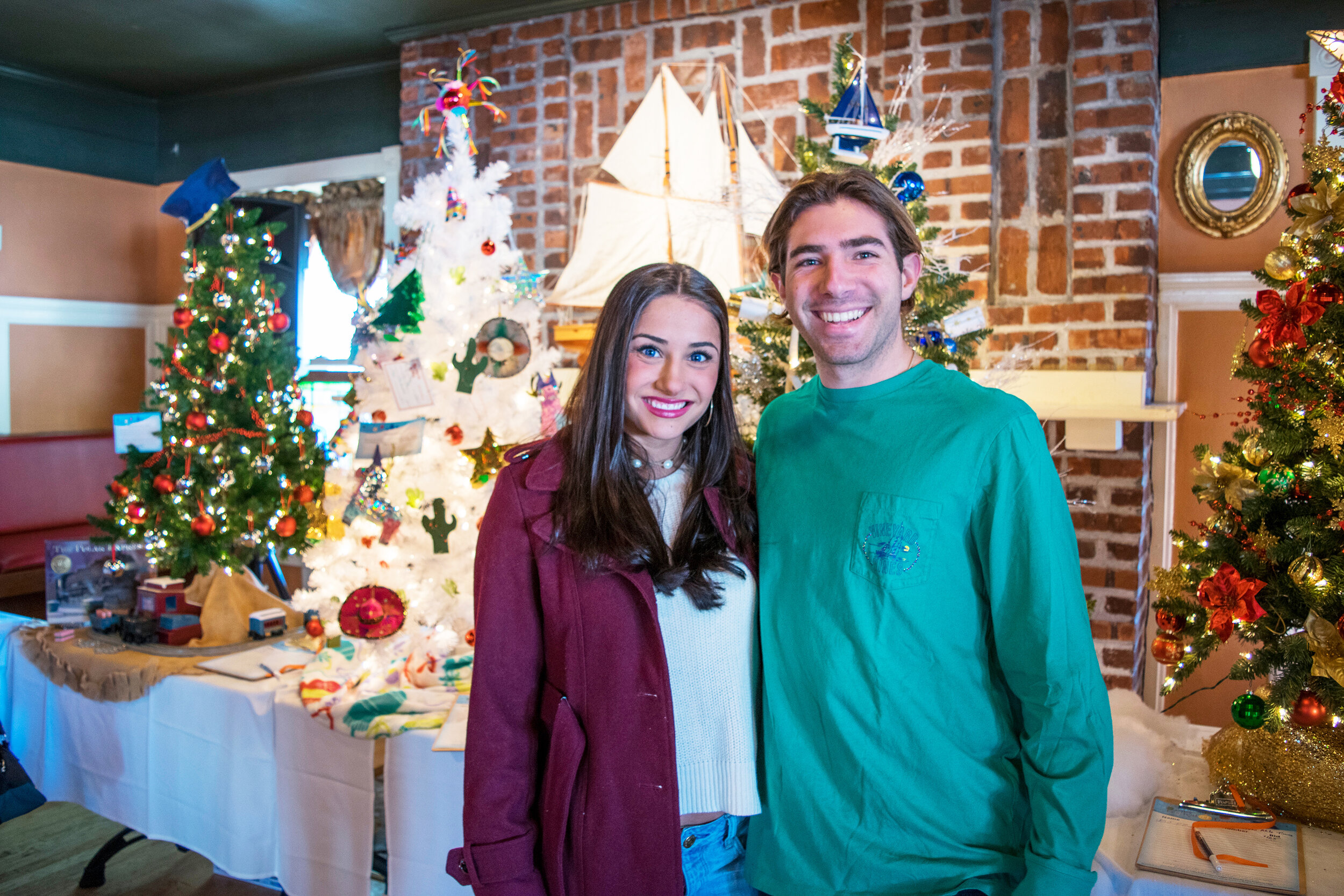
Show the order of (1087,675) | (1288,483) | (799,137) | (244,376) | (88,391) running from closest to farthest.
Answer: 1. (1087,675)
2. (1288,483)
3. (799,137)
4. (244,376)
5. (88,391)

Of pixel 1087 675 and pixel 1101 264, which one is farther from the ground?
pixel 1101 264

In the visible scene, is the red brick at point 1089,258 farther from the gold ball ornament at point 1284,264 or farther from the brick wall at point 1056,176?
the gold ball ornament at point 1284,264

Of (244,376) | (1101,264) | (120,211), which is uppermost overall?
(120,211)

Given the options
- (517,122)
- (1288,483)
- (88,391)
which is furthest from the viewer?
(88,391)

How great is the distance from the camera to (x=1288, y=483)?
5.36ft

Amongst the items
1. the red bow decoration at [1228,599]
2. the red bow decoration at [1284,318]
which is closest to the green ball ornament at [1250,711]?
the red bow decoration at [1228,599]

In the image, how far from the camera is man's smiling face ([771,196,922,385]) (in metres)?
1.24

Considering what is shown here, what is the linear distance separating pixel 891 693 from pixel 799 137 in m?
1.63

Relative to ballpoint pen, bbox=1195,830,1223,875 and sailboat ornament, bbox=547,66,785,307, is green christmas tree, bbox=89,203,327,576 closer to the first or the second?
sailboat ornament, bbox=547,66,785,307

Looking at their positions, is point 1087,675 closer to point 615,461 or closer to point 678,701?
point 678,701

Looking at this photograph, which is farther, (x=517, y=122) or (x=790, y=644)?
(x=517, y=122)

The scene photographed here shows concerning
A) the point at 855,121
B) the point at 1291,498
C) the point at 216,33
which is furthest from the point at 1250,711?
the point at 216,33

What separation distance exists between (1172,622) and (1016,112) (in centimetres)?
194

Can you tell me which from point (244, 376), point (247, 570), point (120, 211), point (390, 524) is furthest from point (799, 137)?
point (120, 211)
